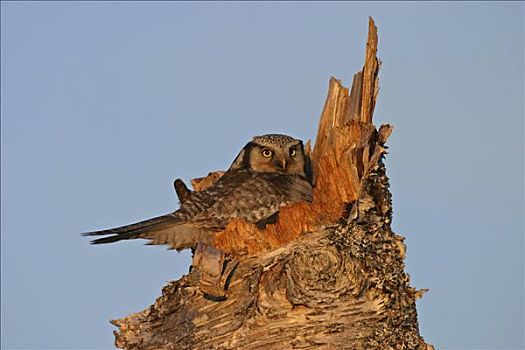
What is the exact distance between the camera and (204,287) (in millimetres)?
4844

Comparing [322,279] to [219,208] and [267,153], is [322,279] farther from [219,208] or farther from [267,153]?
[267,153]

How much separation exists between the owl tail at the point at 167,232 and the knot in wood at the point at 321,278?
1.92 meters

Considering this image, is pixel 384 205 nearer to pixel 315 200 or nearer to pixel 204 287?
pixel 315 200

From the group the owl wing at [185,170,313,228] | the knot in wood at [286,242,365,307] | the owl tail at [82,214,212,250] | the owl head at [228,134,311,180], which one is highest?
the owl head at [228,134,311,180]

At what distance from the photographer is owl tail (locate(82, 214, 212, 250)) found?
6.05 meters

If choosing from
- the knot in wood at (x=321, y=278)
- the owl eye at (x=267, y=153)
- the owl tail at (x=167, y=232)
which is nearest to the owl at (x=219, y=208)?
the owl tail at (x=167, y=232)

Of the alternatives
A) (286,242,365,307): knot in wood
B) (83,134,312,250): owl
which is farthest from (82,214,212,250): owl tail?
(286,242,365,307): knot in wood

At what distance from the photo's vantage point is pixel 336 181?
16.8ft

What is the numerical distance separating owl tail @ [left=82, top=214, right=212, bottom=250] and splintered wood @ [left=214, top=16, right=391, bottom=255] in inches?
42.5

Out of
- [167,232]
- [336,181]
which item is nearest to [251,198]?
[167,232]

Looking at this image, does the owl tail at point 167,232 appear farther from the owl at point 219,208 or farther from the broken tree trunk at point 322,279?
the broken tree trunk at point 322,279

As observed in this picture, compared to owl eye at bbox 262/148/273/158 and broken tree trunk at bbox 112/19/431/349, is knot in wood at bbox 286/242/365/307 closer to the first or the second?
broken tree trunk at bbox 112/19/431/349

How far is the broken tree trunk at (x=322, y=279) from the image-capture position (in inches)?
177

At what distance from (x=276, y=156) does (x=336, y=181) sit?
2.11 metres
